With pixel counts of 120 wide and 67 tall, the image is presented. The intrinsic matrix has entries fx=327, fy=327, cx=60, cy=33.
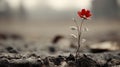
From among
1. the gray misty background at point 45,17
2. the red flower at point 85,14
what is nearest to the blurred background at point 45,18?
the gray misty background at point 45,17

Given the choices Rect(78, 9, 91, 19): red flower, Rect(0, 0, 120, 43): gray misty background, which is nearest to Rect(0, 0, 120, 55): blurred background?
Rect(0, 0, 120, 43): gray misty background

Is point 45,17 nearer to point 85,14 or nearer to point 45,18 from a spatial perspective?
point 45,18

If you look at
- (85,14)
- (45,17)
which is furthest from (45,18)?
(85,14)

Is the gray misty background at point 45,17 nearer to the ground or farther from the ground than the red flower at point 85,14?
farther from the ground

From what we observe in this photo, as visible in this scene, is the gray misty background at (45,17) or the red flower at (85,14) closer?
the red flower at (85,14)

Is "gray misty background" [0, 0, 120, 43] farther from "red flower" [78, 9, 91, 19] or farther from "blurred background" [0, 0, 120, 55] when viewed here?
"red flower" [78, 9, 91, 19]

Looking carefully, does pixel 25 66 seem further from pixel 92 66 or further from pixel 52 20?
pixel 52 20

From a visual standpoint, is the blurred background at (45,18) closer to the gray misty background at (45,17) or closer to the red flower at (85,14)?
the gray misty background at (45,17)

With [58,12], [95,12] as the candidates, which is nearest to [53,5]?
[58,12]
